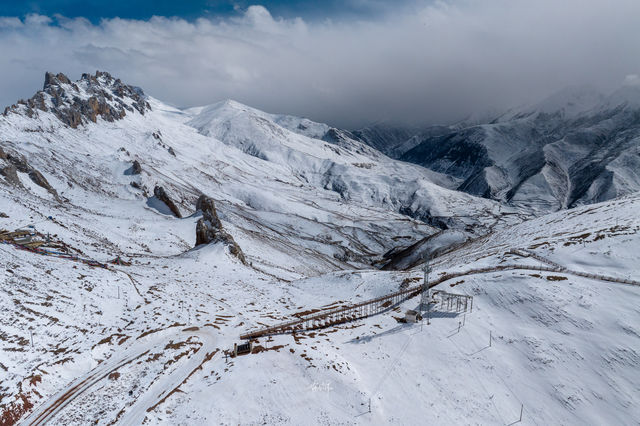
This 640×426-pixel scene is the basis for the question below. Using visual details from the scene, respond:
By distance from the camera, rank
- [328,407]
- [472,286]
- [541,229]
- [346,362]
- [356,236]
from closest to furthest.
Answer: [328,407], [346,362], [472,286], [541,229], [356,236]

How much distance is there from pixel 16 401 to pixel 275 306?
89.0 ft

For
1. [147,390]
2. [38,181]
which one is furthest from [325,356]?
[38,181]

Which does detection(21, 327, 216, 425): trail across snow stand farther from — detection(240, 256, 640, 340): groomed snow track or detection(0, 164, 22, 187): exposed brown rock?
detection(0, 164, 22, 187): exposed brown rock

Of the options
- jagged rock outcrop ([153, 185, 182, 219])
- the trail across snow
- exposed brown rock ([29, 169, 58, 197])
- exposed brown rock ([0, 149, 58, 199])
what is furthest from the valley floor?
jagged rock outcrop ([153, 185, 182, 219])

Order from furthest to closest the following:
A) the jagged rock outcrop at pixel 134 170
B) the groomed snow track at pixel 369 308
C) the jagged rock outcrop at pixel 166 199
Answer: the jagged rock outcrop at pixel 134 170
the jagged rock outcrop at pixel 166 199
the groomed snow track at pixel 369 308

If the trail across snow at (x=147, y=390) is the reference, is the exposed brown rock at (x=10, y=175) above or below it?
above

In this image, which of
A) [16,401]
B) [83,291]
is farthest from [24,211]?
[16,401]

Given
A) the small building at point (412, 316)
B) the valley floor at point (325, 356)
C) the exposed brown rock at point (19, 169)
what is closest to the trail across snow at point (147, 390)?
the valley floor at point (325, 356)

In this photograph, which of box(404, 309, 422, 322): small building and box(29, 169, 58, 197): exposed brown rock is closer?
box(404, 309, 422, 322): small building

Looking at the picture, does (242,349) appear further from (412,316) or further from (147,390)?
(412,316)

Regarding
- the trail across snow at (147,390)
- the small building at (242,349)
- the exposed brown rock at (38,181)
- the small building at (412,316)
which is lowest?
the trail across snow at (147,390)

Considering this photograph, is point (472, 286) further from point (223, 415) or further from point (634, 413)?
point (223, 415)

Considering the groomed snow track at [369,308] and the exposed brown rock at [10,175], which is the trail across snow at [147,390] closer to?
the groomed snow track at [369,308]

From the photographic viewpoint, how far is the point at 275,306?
43906mm
